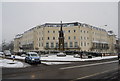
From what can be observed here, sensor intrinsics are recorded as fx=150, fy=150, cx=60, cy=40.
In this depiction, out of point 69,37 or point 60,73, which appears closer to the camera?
point 60,73

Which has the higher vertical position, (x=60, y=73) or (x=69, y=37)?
(x=69, y=37)

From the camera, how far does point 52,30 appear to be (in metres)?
89.6

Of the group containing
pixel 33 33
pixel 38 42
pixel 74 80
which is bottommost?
pixel 74 80

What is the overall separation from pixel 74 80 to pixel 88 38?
8253 cm

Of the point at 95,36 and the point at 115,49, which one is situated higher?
the point at 95,36

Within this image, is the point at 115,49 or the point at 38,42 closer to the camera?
the point at 38,42

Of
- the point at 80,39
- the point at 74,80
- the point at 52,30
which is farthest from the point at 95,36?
the point at 74,80

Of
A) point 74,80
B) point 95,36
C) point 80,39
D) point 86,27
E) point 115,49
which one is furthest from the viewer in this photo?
point 115,49

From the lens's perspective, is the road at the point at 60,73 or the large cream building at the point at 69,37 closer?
the road at the point at 60,73

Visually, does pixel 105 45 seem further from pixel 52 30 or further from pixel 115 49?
pixel 52 30

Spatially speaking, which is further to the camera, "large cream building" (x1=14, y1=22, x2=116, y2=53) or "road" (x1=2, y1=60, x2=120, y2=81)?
"large cream building" (x1=14, y1=22, x2=116, y2=53)

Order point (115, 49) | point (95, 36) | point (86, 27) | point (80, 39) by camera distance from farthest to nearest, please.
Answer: point (115, 49), point (95, 36), point (86, 27), point (80, 39)

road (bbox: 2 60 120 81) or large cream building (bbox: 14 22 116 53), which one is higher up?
large cream building (bbox: 14 22 116 53)

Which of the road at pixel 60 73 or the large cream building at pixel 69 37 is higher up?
the large cream building at pixel 69 37
